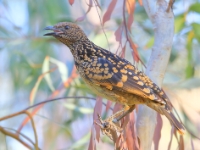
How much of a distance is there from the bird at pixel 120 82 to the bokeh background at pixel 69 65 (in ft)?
2.33

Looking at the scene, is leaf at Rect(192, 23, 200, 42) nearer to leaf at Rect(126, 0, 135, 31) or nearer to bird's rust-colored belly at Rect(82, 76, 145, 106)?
leaf at Rect(126, 0, 135, 31)

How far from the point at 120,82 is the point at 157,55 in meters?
0.22

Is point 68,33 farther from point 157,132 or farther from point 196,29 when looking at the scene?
point 196,29

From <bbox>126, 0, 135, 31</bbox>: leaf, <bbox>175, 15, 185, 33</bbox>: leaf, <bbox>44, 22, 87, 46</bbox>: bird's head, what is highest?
<bbox>175, 15, 185, 33</bbox>: leaf

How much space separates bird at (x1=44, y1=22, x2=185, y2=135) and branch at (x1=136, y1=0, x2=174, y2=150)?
62 millimetres

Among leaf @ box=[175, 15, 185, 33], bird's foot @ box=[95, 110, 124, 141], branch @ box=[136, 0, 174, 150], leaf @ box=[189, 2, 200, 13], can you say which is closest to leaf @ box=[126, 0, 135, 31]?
branch @ box=[136, 0, 174, 150]

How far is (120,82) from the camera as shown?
2.26 meters

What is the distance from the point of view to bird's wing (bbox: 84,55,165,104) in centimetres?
221

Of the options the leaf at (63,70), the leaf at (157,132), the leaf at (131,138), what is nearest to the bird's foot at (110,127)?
the leaf at (131,138)

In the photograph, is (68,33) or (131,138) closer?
(131,138)

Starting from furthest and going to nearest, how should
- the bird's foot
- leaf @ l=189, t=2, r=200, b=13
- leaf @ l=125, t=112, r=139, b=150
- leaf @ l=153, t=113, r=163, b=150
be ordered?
leaf @ l=189, t=2, r=200, b=13 < leaf @ l=153, t=113, r=163, b=150 < leaf @ l=125, t=112, r=139, b=150 < the bird's foot

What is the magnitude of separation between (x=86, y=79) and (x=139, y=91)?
31 centimetres

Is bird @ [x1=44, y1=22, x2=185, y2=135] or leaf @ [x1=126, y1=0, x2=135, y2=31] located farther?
leaf @ [x1=126, y1=0, x2=135, y2=31]

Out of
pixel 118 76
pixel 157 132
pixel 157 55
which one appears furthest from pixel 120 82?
pixel 157 132
